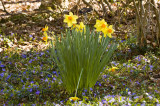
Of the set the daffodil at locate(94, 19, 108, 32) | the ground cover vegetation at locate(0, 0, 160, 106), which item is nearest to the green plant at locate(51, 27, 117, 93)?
the ground cover vegetation at locate(0, 0, 160, 106)

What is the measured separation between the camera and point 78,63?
261 centimetres

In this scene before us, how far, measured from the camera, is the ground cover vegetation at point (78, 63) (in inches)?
103

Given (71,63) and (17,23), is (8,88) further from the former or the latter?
(17,23)

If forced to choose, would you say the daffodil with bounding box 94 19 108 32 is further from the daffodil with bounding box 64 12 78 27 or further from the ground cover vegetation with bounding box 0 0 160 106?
the daffodil with bounding box 64 12 78 27

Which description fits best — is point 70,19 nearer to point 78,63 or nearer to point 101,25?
point 101,25

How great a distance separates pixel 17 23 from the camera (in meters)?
6.12

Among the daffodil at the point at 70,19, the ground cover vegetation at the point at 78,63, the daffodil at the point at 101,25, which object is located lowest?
the ground cover vegetation at the point at 78,63

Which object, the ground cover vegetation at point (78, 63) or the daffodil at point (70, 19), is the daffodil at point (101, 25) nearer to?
the ground cover vegetation at point (78, 63)

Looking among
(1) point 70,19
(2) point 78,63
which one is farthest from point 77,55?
(1) point 70,19

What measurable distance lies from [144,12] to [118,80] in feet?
4.91

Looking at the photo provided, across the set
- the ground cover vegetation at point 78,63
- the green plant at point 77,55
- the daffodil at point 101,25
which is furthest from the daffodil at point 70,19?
the daffodil at point 101,25

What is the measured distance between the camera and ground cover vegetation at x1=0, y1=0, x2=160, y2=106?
261 cm

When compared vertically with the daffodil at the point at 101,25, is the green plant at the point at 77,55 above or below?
below

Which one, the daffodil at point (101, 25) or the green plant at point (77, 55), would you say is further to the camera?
the daffodil at point (101, 25)
